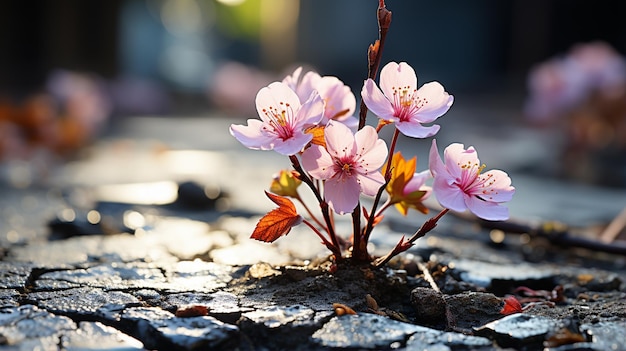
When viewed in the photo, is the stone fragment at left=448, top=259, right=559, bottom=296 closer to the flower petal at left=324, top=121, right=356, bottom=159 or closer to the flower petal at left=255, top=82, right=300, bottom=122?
the flower petal at left=324, top=121, right=356, bottom=159

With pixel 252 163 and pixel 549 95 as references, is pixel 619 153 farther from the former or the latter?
pixel 252 163

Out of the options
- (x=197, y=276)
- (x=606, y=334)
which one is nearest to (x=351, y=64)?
(x=197, y=276)

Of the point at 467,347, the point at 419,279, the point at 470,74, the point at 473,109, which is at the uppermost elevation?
the point at 470,74

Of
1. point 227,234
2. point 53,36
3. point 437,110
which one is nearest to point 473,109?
point 53,36

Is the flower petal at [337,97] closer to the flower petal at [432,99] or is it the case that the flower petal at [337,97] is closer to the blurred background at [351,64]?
the flower petal at [432,99]

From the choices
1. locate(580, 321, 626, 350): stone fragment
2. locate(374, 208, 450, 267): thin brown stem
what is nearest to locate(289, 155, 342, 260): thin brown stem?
locate(374, 208, 450, 267): thin brown stem
